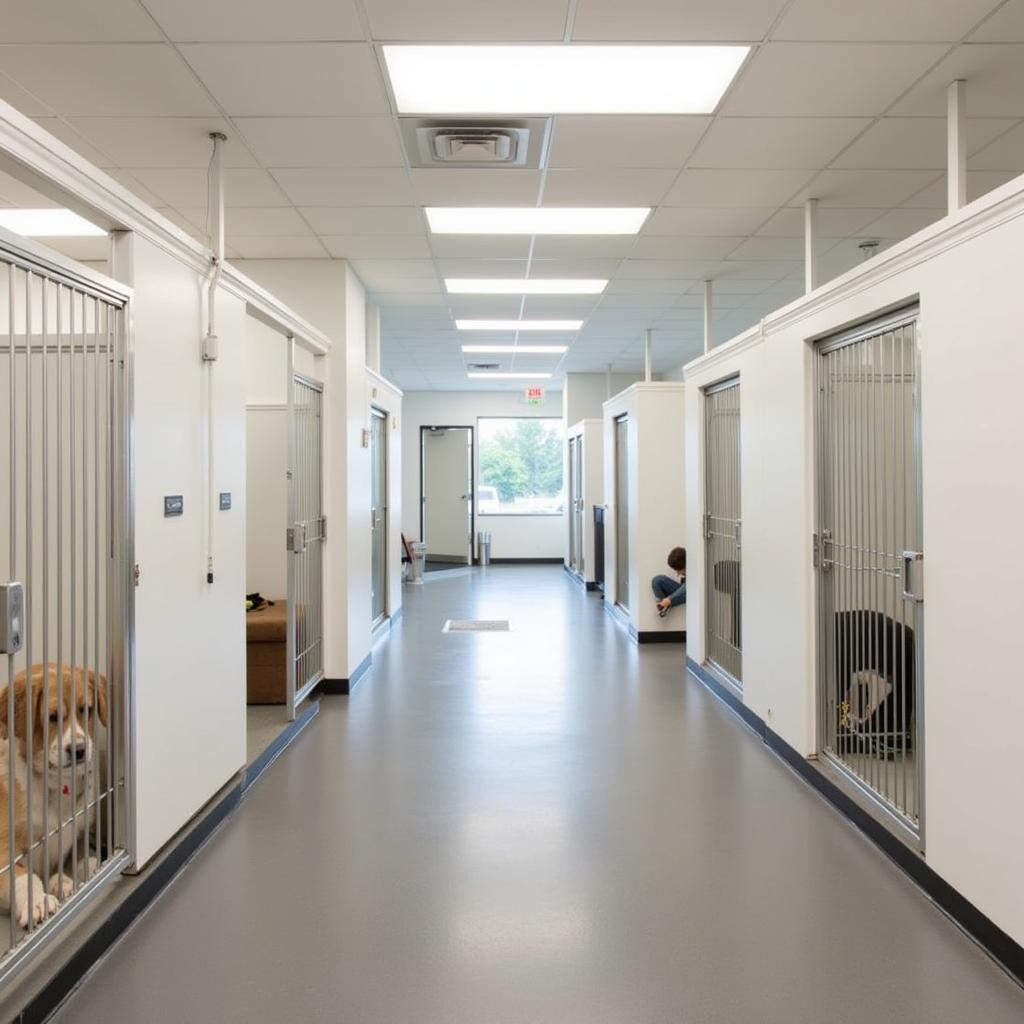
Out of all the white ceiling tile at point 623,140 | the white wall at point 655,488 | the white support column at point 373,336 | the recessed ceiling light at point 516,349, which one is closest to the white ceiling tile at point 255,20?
the white ceiling tile at point 623,140

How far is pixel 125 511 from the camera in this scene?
262 centimetres

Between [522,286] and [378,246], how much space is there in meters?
1.51

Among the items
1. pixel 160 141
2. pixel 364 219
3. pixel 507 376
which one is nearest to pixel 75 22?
pixel 160 141

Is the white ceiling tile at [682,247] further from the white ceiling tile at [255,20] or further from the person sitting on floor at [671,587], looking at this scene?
the white ceiling tile at [255,20]

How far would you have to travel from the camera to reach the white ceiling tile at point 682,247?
16.8 ft

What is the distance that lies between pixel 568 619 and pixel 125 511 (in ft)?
20.6

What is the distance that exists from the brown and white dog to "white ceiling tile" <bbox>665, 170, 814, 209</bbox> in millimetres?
3452

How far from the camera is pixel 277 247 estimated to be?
522cm

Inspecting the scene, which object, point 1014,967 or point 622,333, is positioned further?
point 622,333

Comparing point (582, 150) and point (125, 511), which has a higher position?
point (582, 150)

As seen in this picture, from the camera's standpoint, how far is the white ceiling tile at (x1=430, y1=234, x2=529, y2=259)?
16.5 feet

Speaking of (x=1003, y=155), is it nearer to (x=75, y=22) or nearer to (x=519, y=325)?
(x=75, y=22)

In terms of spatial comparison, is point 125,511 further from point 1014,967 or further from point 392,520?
point 392,520

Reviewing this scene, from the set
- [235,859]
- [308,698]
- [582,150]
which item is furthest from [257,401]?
[235,859]
